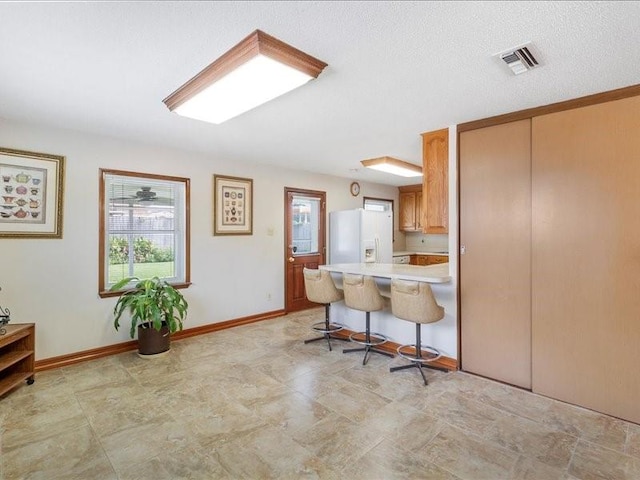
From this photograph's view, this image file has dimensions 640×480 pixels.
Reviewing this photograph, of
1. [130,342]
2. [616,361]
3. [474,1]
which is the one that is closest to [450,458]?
[616,361]

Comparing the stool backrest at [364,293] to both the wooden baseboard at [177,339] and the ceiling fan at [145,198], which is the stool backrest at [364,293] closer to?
the wooden baseboard at [177,339]

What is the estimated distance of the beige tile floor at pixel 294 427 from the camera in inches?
76.7

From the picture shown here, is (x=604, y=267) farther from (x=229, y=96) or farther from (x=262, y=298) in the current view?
(x=262, y=298)

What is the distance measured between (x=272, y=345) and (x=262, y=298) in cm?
129

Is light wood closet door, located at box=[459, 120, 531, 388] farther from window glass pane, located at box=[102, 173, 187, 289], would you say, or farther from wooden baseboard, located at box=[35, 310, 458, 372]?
window glass pane, located at box=[102, 173, 187, 289]

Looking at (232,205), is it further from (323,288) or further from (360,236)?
(360,236)

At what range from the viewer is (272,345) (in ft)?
13.4

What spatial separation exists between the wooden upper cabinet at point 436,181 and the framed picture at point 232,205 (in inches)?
103

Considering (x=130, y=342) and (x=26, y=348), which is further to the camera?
(x=130, y=342)

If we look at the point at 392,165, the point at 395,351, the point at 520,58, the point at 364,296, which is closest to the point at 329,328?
the point at 395,351

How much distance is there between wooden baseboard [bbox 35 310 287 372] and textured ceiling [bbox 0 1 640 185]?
236cm

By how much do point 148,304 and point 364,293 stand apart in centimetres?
229

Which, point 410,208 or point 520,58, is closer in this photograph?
point 520,58

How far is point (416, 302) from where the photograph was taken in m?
3.06
